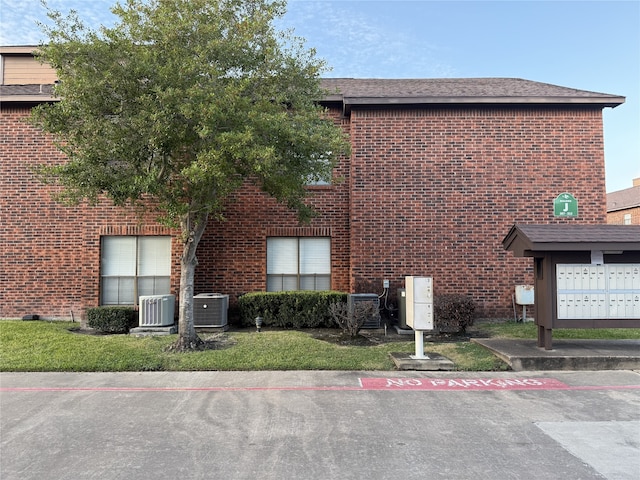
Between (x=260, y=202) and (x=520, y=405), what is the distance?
29.2 feet

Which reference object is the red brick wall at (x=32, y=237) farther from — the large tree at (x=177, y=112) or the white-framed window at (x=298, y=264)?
the white-framed window at (x=298, y=264)

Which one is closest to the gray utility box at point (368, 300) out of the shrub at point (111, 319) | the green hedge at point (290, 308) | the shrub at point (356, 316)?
the shrub at point (356, 316)

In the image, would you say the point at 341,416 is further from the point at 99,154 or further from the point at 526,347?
the point at 99,154

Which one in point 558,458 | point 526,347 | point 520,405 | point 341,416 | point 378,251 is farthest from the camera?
point 378,251

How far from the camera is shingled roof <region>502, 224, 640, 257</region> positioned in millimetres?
8008

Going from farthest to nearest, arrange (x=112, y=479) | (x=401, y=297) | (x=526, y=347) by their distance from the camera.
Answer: (x=401, y=297)
(x=526, y=347)
(x=112, y=479)

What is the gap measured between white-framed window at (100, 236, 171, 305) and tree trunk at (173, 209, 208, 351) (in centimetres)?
348

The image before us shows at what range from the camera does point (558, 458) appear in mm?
4125

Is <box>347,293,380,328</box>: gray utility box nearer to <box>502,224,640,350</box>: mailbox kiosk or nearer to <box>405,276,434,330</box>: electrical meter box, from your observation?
<box>405,276,434,330</box>: electrical meter box

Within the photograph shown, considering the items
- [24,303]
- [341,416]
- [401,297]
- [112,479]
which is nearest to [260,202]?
[401,297]

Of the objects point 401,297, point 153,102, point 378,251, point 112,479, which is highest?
point 153,102

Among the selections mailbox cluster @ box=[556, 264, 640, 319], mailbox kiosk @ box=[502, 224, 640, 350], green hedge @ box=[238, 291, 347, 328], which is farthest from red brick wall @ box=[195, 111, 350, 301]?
mailbox cluster @ box=[556, 264, 640, 319]

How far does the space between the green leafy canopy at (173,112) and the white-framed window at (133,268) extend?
4004 mm

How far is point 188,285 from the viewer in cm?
917
